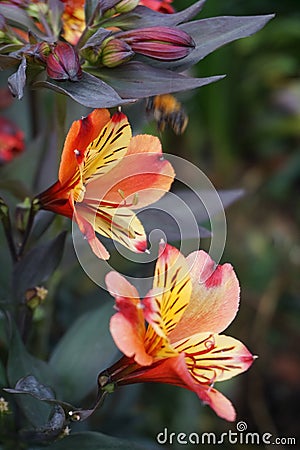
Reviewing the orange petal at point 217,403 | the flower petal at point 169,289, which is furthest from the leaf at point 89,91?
the orange petal at point 217,403

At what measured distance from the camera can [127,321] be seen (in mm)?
477

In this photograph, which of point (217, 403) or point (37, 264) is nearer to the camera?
point (217, 403)

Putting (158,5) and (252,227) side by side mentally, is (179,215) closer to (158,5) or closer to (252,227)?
(158,5)

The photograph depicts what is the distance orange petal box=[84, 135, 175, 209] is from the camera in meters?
0.56

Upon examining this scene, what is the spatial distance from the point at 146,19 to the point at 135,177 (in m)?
0.17

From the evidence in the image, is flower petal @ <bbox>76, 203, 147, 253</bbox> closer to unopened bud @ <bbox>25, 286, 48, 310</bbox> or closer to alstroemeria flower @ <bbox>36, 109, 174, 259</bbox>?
alstroemeria flower @ <bbox>36, 109, 174, 259</bbox>

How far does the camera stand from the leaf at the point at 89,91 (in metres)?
0.53

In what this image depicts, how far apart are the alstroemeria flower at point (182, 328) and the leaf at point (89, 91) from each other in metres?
0.13

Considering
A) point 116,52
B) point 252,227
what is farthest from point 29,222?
point 252,227

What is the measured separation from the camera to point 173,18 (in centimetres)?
62

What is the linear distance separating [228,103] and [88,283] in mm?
836

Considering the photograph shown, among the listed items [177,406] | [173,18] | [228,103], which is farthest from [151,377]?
[228,103]

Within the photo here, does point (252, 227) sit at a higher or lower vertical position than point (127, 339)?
lower

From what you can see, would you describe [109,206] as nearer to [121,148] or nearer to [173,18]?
[121,148]
